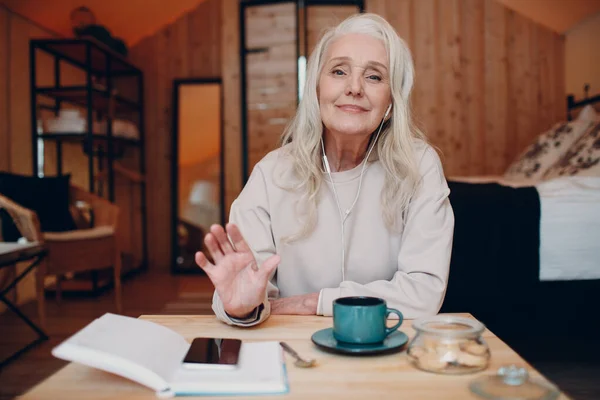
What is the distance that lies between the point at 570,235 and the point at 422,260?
139 cm

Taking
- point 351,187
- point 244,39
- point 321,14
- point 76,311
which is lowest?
point 76,311

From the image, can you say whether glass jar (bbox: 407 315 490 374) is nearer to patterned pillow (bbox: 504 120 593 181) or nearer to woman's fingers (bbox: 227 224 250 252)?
woman's fingers (bbox: 227 224 250 252)

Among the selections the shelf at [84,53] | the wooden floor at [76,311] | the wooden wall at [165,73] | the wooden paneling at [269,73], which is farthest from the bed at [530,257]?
the wooden wall at [165,73]

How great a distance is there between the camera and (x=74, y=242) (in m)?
3.29

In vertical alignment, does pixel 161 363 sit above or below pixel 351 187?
below

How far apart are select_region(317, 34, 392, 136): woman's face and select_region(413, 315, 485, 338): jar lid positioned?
66 cm

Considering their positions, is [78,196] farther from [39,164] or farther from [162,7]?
[162,7]

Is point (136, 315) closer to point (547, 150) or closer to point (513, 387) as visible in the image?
point (547, 150)

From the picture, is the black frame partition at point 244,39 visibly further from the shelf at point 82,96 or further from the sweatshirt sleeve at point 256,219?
the sweatshirt sleeve at point 256,219

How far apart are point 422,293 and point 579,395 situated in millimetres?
1226

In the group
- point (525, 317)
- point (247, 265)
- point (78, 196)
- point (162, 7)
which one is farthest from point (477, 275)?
point (162, 7)

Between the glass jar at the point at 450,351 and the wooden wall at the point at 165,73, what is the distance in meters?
4.71

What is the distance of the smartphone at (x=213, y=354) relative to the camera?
0.70 meters

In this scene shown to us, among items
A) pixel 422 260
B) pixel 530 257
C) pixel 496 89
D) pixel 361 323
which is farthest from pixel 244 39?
pixel 361 323
